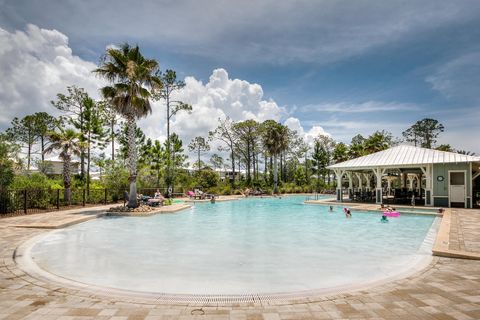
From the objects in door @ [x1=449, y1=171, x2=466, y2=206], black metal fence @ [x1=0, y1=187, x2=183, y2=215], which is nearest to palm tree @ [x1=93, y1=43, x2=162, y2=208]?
black metal fence @ [x1=0, y1=187, x2=183, y2=215]

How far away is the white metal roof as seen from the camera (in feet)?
57.5

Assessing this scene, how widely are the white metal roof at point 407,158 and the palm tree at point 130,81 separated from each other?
15601mm

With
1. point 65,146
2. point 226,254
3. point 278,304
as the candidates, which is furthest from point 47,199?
point 278,304

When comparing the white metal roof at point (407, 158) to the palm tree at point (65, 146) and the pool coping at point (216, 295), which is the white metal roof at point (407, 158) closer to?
the pool coping at point (216, 295)

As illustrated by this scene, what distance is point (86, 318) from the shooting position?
132 inches

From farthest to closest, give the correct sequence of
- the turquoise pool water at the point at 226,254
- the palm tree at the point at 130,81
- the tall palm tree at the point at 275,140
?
1. the tall palm tree at the point at 275,140
2. the palm tree at the point at 130,81
3. the turquoise pool water at the point at 226,254

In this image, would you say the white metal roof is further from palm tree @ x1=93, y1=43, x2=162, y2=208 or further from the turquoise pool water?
palm tree @ x1=93, y1=43, x2=162, y2=208

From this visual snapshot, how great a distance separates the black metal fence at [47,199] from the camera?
13.5 meters

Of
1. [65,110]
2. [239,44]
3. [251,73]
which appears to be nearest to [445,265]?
[239,44]

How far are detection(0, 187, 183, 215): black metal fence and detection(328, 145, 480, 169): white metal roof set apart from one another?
1847 centimetres

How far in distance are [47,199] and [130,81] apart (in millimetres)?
8499

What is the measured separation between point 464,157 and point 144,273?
65.8 ft

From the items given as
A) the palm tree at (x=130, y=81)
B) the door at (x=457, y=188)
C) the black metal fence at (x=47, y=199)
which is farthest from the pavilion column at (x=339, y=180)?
the black metal fence at (x=47, y=199)

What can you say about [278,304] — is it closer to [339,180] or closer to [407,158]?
[407,158]
